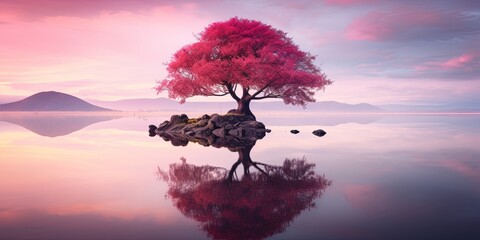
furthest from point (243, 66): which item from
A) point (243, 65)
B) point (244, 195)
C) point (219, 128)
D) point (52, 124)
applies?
point (52, 124)

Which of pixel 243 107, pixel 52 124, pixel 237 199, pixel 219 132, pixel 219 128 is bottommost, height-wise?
pixel 237 199

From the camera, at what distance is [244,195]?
10570mm

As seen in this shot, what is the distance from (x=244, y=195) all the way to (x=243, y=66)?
2437 cm

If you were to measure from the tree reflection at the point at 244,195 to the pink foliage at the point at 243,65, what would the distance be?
19755 mm

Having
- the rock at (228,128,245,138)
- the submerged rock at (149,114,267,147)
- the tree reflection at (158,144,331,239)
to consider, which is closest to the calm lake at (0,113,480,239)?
the tree reflection at (158,144,331,239)

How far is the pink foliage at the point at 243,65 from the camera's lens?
3503cm

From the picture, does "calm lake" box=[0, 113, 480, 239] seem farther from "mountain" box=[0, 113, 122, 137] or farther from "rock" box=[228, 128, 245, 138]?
"mountain" box=[0, 113, 122, 137]

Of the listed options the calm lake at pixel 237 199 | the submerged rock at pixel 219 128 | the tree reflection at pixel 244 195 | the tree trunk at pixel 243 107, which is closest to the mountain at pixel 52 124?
the submerged rock at pixel 219 128

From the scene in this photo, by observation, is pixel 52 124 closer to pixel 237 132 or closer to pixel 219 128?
pixel 219 128

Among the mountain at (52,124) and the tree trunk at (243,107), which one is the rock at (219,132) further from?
the mountain at (52,124)

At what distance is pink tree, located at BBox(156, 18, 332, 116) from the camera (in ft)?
115

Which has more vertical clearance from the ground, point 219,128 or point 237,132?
point 219,128

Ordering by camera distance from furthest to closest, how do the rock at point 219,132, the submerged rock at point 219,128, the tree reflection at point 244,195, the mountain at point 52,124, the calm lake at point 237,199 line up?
the mountain at point 52,124 → the submerged rock at point 219,128 → the rock at point 219,132 → the tree reflection at point 244,195 → the calm lake at point 237,199

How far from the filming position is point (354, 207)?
940 centimetres
